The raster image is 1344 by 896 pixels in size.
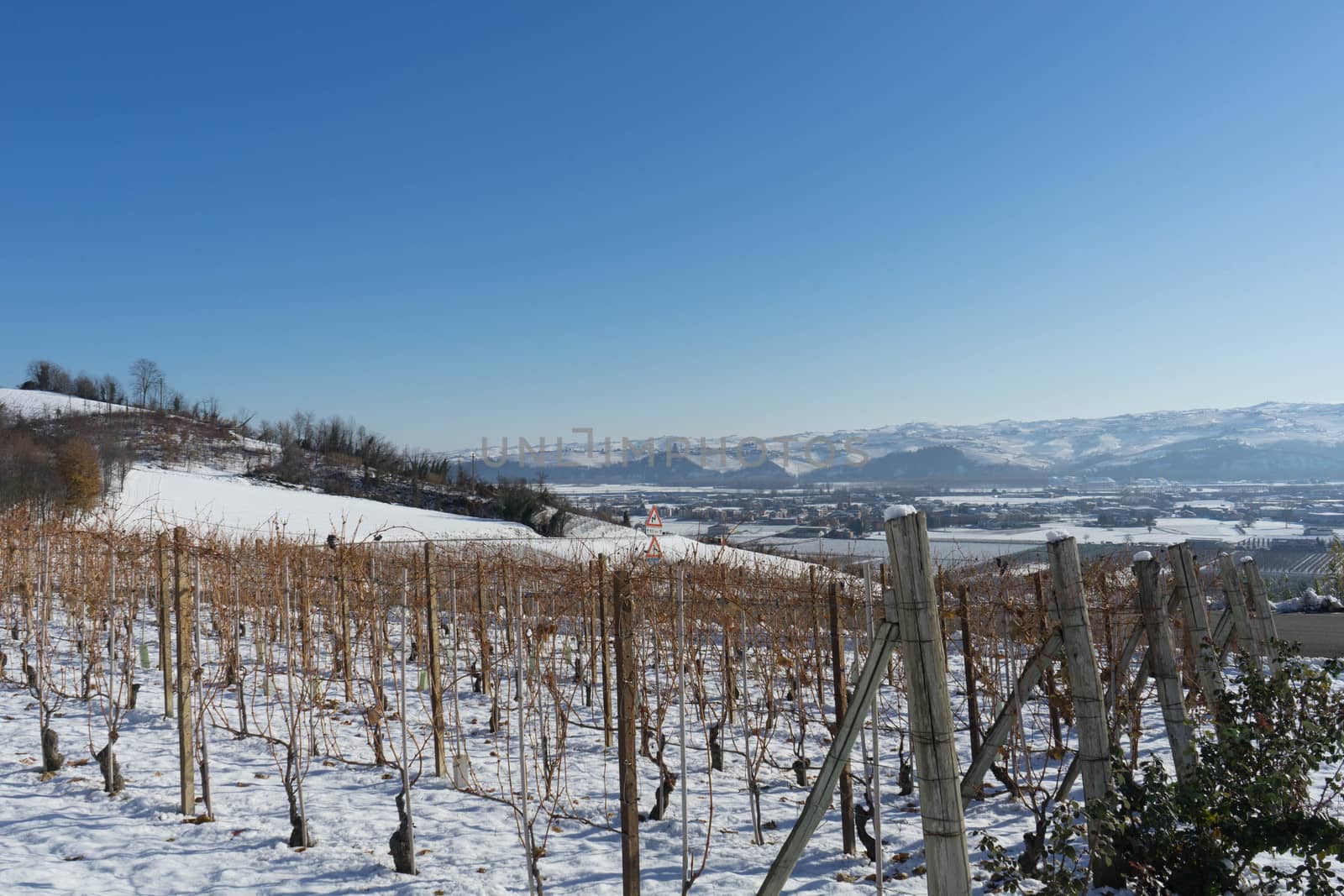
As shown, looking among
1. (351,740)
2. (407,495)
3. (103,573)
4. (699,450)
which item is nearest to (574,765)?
(351,740)

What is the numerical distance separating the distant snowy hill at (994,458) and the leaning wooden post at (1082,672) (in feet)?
171

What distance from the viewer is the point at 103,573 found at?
10211mm

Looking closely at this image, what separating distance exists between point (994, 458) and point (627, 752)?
100m

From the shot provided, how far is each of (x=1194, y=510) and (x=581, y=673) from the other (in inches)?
1516

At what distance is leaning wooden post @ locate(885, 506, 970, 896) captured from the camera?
2266mm

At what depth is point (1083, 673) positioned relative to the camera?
3318 millimetres

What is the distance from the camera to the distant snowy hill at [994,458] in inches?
2921

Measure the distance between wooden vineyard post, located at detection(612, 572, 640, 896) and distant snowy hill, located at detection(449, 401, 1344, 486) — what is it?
51.7 metres

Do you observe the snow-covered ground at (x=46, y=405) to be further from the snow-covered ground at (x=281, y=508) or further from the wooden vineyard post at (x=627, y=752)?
the wooden vineyard post at (x=627, y=752)

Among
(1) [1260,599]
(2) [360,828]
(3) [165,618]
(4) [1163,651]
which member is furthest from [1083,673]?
(3) [165,618]

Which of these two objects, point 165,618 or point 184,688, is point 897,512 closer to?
point 184,688

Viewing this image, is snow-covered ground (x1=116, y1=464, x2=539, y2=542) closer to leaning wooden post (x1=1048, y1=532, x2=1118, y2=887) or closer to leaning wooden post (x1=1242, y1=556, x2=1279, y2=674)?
leaning wooden post (x1=1242, y1=556, x2=1279, y2=674)

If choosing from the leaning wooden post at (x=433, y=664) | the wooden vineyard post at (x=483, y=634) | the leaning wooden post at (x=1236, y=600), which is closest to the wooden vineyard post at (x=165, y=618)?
the leaning wooden post at (x=433, y=664)

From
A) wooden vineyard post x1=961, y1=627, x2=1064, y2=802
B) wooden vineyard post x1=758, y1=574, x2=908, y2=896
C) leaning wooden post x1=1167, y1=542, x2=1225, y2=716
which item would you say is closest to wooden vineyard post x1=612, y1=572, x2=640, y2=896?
wooden vineyard post x1=758, y1=574, x2=908, y2=896
